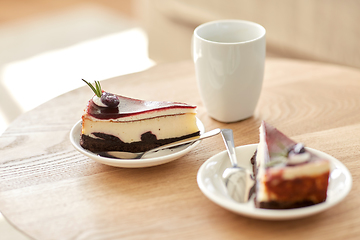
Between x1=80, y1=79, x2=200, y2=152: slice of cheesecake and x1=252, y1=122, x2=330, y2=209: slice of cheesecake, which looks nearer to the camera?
x1=252, y1=122, x2=330, y2=209: slice of cheesecake

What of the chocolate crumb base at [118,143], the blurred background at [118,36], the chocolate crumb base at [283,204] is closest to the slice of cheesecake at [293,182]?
the chocolate crumb base at [283,204]

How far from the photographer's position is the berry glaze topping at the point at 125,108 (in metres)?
0.95

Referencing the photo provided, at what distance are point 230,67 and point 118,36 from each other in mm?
2797

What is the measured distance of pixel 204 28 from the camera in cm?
118

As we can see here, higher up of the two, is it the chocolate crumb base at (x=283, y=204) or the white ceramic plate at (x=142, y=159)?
the chocolate crumb base at (x=283, y=204)

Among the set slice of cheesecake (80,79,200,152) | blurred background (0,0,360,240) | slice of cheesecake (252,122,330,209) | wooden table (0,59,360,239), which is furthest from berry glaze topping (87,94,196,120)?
blurred background (0,0,360,240)

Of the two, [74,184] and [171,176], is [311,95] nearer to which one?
[171,176]

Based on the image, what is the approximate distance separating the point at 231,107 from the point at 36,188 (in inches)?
21.0

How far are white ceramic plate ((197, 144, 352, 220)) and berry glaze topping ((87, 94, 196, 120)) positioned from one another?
18 centimetres

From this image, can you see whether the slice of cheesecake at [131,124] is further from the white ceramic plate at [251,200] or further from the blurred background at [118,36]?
the blurred background at [118,36]

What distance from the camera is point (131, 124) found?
961 millimetres

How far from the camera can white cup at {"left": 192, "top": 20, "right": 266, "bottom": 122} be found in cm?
108

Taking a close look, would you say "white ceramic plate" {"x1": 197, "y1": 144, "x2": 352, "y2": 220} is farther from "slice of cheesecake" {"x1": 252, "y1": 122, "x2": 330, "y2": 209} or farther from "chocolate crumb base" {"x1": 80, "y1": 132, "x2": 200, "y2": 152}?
"chocolate crumb base" {"x1": 80, "y1": 132, "x2": 200, "y2": 152}

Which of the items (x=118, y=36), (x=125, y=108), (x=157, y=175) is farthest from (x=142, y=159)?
(x=118, y=36)
